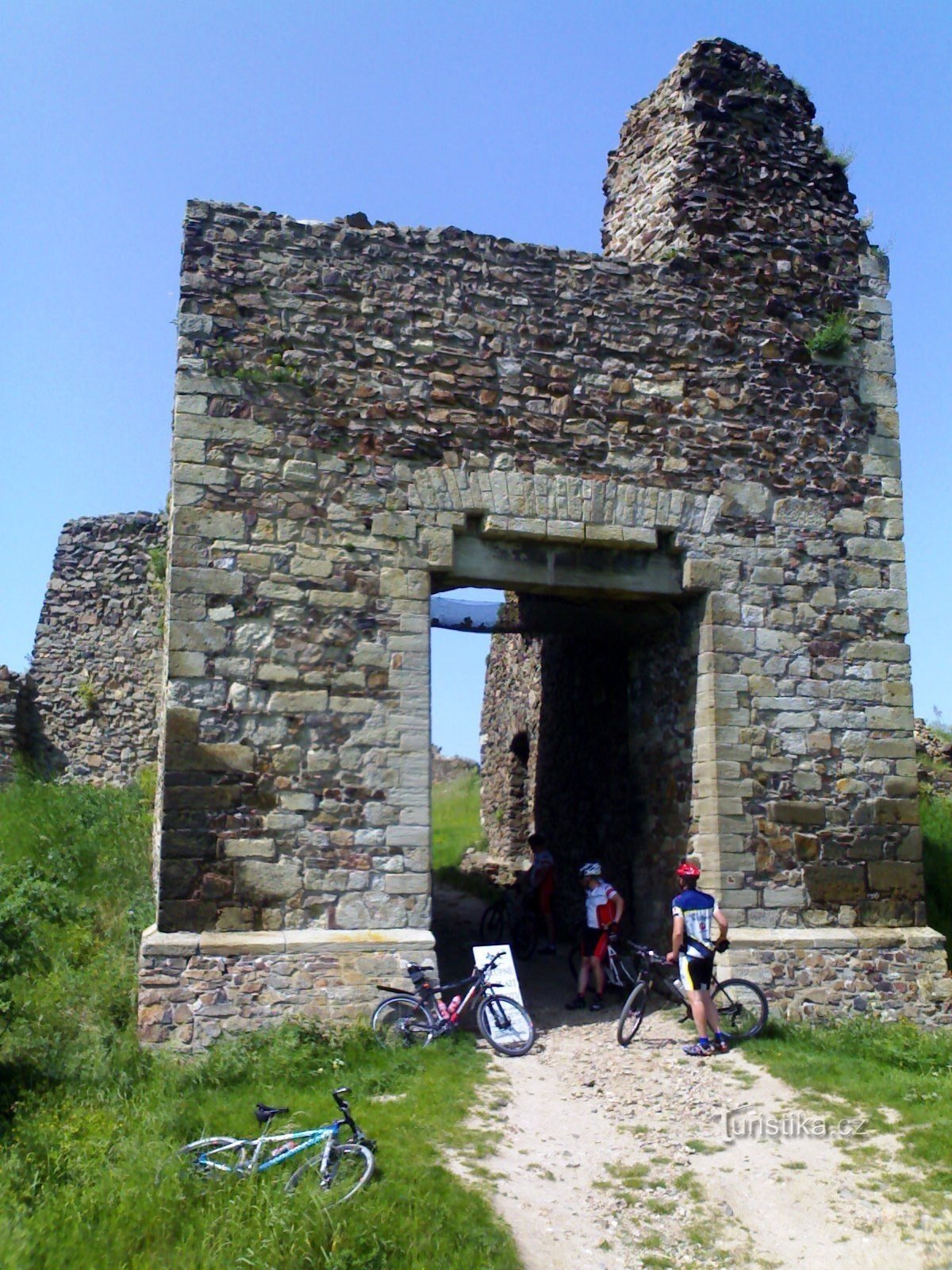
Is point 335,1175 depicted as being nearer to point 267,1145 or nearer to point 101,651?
point 267,1145

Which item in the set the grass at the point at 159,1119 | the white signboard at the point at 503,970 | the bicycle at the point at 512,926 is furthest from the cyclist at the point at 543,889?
the grass at the point at 159,1119

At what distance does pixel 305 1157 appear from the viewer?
235 inches

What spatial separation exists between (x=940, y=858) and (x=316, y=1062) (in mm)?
7438

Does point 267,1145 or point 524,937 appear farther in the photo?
point 524,937

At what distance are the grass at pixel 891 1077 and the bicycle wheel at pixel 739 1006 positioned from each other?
0.46 feet

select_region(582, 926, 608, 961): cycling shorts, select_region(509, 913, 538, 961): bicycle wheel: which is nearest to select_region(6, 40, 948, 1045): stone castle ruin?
select_region(582, 926, 608, 961): cycling shorts

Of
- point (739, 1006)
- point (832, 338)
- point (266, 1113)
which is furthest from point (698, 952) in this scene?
point (832, 338)

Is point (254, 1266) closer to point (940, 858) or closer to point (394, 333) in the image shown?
point (394, 333)

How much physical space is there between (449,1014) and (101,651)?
10.7 m

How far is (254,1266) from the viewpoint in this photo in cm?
514

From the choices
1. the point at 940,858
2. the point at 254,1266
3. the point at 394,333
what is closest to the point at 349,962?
the point at 254,1266

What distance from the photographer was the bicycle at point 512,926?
1220 centimetres

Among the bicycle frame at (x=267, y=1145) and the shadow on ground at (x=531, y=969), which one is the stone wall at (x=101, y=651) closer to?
the shadow on ground at (x=531, y=969)

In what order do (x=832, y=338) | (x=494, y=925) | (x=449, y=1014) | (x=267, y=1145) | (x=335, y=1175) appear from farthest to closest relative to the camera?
(x=494, y=925) < (x=832, y=338) < (x=449, y=1014) < (x=267, y=1145) < (x=335, y=1175)
